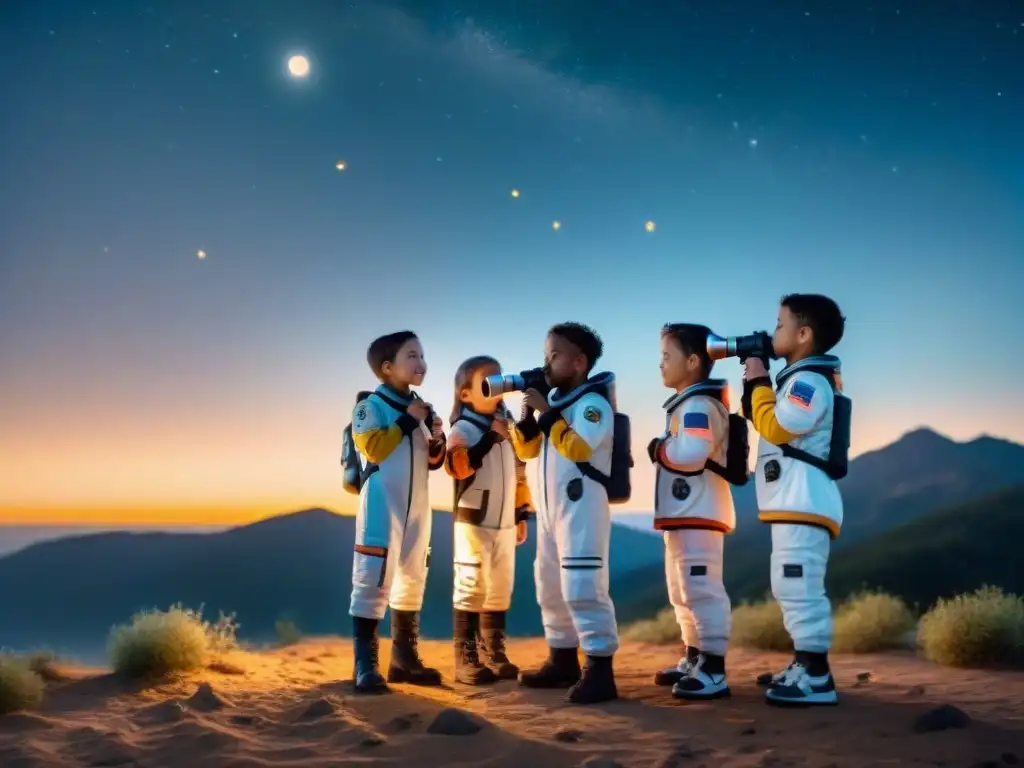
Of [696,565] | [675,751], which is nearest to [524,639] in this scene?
[696,565]

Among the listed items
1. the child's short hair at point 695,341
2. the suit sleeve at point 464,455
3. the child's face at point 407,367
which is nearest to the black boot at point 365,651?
the suit sleeve at point 464,455

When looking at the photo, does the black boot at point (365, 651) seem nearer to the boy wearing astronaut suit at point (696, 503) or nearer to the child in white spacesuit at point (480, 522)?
the child in white spacesuit at point (480, 522)

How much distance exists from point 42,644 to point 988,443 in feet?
60.5

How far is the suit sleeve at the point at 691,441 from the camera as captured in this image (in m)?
4.91

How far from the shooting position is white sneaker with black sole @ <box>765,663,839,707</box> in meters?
4.56

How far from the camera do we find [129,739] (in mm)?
4473

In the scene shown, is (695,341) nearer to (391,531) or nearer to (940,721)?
(391,531)

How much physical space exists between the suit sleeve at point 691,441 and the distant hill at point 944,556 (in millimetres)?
6419

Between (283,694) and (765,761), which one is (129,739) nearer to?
(283,694)

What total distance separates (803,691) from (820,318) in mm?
1906

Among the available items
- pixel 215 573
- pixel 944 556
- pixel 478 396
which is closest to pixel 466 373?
pixel 478 396

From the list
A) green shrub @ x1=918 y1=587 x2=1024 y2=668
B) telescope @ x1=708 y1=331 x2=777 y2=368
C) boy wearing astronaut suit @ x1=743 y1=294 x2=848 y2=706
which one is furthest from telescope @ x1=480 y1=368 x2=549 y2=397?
green shrub @ x1=918 y1=587 x2=1024 y2=668

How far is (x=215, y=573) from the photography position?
19.0 metres

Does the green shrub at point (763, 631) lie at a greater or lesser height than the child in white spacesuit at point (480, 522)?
lesser
